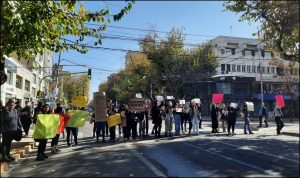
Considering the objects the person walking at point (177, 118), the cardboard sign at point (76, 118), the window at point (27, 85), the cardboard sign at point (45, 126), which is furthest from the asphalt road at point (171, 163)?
the window at point (27, 85)

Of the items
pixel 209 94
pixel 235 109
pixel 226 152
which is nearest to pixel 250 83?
pixel 209 94

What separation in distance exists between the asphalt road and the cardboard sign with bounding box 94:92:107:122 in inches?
149

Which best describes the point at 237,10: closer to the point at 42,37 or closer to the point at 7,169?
the point at 42,37

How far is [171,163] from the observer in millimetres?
10328

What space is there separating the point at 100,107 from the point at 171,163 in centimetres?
805

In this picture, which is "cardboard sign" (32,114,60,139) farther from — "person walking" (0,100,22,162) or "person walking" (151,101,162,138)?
"person walking" (151,101,162,138)

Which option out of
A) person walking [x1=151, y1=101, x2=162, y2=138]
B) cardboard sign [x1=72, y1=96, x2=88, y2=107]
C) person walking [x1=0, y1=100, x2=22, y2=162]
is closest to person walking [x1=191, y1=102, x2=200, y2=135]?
person walking [x1=151, y1=101, x2=162, y2=138]

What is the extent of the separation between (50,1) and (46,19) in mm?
708

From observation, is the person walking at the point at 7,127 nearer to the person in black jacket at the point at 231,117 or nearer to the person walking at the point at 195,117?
the person walking at the point at 195,117

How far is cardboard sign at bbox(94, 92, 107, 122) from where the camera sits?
1745 centimetres

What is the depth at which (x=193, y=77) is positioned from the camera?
54.2 metres

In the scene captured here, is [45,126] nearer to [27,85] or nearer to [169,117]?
[169,117]

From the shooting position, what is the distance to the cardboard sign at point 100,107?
17453mm

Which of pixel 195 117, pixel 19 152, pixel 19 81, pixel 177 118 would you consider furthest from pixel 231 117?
pixel 19 81
